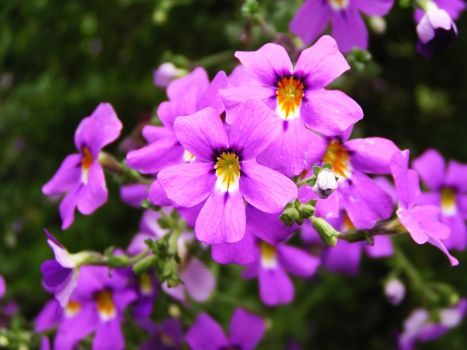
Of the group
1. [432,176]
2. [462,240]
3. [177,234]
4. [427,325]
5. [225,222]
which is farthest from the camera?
[427,325]

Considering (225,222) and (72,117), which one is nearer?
(225,222)

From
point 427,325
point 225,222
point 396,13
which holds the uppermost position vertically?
point 225,222

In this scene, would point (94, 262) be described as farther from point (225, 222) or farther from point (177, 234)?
point (225, 222)

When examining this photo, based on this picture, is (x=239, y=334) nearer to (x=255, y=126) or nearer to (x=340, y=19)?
(x=255, y=126)

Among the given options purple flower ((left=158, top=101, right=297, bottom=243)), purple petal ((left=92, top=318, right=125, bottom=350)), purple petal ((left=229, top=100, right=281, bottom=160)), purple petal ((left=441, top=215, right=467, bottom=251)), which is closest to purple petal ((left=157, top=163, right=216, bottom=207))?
purple flower ((left=158, top=101, right=297, bottom=243))

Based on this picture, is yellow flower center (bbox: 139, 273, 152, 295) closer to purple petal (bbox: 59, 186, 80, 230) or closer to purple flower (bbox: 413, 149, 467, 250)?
purple petal (bbox: 59, 186, 80, 230)

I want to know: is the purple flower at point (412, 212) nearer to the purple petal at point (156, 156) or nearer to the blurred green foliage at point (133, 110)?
the purple petal at point (156, 156)

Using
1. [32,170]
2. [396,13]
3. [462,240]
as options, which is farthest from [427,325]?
[32,170]
